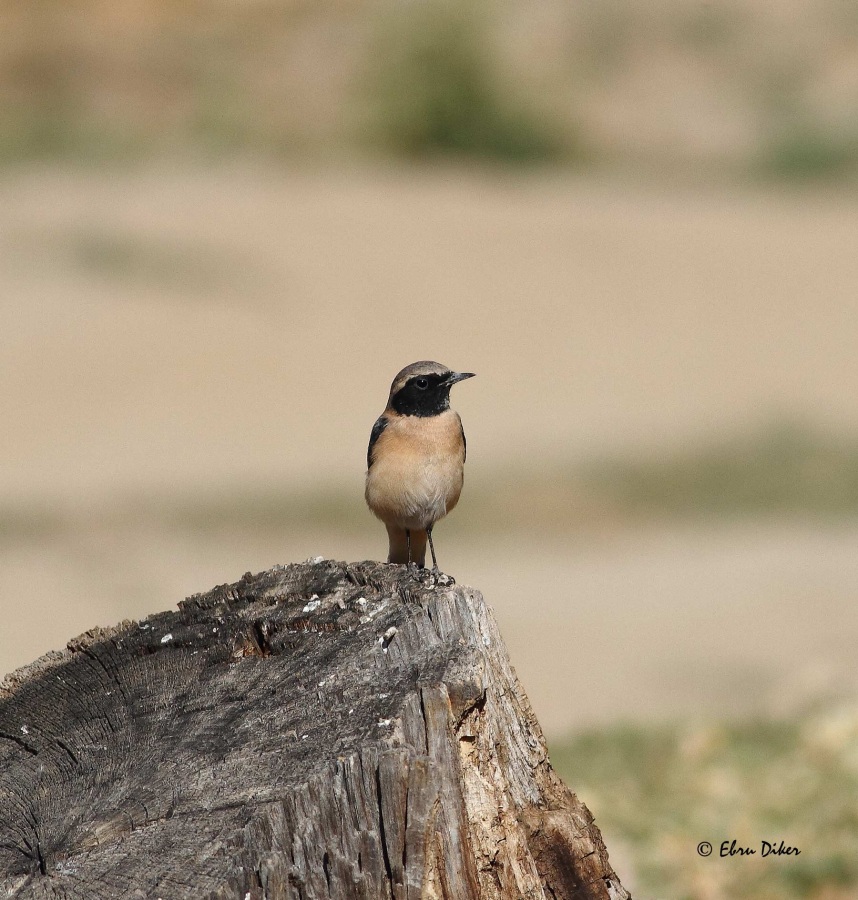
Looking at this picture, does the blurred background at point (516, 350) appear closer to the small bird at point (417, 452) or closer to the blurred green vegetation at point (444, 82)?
the blurred green vegetation at point (444, 82)

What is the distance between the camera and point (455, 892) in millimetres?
3920

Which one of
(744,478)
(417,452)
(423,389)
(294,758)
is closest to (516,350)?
(744,478)

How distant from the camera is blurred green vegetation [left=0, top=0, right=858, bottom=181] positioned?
27.1 meters

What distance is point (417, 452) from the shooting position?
21.7 ft

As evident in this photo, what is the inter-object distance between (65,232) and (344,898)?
63.0ft

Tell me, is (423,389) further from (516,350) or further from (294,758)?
(516,350)

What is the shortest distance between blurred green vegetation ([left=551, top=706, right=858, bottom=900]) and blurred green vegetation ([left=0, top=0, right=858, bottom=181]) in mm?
18864

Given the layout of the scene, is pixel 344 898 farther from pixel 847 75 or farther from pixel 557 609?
pixel 847 75

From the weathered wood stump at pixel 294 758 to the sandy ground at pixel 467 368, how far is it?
591 cm

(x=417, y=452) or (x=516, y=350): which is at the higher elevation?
(x=516, y=350)

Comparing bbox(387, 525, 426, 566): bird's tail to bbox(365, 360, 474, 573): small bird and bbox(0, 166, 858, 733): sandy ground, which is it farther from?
bbox(0, 166, 858, 733): sandy ground

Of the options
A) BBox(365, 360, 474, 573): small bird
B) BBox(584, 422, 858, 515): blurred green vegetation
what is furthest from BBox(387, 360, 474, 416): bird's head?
BBox(584, 422, 858, 515): blurred green vegetation

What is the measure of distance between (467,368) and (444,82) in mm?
10194

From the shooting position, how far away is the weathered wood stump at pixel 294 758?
371cm
